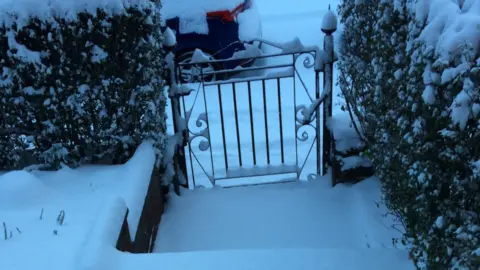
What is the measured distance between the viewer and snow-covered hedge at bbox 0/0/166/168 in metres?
2.92

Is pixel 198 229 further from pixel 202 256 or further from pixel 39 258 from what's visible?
pixel 39 258

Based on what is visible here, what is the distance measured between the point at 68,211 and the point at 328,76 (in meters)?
2.30

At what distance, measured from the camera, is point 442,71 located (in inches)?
67.5

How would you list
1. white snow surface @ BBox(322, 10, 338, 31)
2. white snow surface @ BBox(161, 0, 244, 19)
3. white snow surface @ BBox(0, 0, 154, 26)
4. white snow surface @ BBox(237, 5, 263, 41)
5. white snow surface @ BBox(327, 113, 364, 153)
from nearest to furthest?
1. white snow surface @ BBox(0, 0, 154, 26)
2. white snow surface @ BBox(322, 10, 338, 31)
3. white snow surface @ BBox(327, 113, 364, 153)
4. white snow surface @ BBox(161, 0, 244, 19)
5. white snow surface @ BBox(237, 5, 263, 41)

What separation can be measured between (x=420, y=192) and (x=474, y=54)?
69 centimetres

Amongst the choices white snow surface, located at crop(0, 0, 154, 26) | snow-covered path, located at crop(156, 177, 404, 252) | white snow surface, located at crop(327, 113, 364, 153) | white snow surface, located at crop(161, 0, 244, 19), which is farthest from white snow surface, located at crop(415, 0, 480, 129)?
white snow surface, located at crop(161, 0, 244, 19)

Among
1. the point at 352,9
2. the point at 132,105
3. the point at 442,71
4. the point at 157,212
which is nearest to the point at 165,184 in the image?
the point at 157,212

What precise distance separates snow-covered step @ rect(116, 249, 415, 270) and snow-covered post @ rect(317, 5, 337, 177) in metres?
1.76

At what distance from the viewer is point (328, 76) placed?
13.0ft

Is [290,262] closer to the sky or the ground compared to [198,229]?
closer to the sky

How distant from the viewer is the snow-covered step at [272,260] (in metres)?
2.33

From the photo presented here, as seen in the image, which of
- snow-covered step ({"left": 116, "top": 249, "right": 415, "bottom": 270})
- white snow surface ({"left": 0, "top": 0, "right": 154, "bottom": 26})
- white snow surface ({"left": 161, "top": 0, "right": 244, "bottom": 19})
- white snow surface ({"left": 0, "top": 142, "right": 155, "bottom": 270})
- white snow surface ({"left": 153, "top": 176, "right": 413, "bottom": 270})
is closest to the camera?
white snow surface ({"left": 0, "top": 142, "right": 155, "bottom": 270})

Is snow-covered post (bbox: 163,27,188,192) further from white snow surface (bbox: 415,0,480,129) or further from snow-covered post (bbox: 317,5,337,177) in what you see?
white snow surface (bbox: 415,0,480,129)

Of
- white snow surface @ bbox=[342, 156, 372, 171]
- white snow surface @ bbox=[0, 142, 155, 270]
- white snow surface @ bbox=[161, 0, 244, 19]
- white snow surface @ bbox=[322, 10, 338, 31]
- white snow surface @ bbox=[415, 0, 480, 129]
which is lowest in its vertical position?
white snow surface @ bbox=[342, 156, 372, 171]
